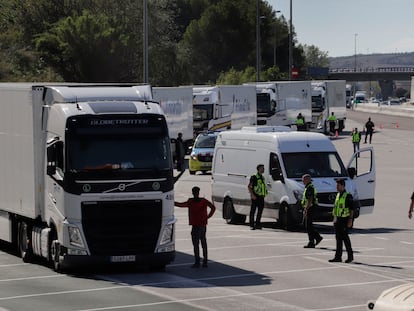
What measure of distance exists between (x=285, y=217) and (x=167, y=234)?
8.66m

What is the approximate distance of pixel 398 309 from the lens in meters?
11.1

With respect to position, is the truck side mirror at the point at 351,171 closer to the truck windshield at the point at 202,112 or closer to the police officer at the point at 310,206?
the police officer at the point at 310,206

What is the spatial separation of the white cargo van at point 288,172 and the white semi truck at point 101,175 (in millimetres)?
7990

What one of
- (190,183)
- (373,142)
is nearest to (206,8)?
(373,142)

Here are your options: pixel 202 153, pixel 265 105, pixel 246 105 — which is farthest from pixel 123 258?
pixel 265 105

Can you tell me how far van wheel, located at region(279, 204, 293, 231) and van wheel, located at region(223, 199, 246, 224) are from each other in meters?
2.44

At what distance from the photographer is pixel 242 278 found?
21.2 metres

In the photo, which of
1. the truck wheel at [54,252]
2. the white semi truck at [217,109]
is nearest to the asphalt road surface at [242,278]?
the truck wheel at [54,252]

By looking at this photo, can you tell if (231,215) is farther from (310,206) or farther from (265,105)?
(265,105)

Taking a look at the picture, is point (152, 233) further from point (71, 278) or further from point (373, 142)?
point (373, 142)

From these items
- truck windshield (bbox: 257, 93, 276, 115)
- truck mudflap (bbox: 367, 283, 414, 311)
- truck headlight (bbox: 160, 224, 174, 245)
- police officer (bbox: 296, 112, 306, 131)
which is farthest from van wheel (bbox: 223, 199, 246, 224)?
truck windshield (bbox: 257, 93, 276, 115)

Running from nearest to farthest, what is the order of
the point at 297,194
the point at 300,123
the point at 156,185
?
the point at 156,185 → the point at 297,194 → the point at 300,123

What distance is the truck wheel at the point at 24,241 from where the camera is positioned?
2384 centimetres

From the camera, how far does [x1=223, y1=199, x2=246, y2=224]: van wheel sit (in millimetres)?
32531
